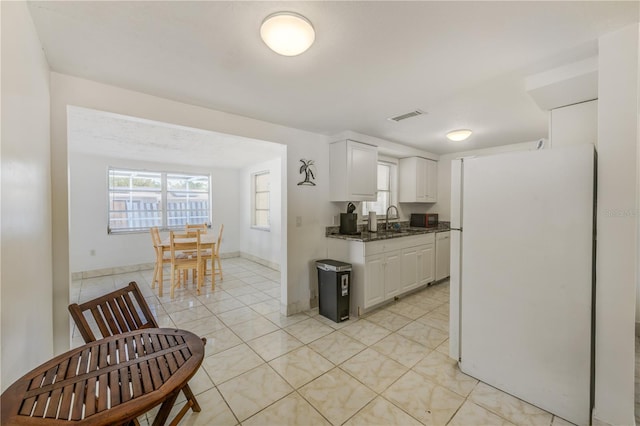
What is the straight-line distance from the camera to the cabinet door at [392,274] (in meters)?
3.41

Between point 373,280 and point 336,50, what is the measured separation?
254 cm

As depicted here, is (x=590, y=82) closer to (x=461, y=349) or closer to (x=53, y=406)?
(x=461, y=349)

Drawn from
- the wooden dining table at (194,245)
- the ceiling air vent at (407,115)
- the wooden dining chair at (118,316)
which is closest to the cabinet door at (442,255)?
the ceiling air vent at (407,115)

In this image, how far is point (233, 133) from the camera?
2732 mm

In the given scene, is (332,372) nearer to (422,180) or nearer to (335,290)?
(335,290)

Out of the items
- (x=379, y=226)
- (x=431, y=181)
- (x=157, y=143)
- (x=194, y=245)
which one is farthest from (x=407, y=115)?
(x=157, y=143)

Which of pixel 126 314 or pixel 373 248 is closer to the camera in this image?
pixel 126 314

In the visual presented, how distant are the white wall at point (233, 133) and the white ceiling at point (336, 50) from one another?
0.41ft

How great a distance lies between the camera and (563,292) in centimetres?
165

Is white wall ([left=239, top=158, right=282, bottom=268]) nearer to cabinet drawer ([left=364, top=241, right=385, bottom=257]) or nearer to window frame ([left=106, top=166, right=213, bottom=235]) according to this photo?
window frame ([left=106, top=166, right=213, bottom=235])

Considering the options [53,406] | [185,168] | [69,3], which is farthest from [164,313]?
[185,168]

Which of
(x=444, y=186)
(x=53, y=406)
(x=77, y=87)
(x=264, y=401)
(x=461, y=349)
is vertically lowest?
(x=264, y=401)

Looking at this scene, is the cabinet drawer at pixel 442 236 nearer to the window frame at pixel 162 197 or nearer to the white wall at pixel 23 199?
the white wall at pixel 23 199

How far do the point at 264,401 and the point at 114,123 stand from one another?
345 centimetres
